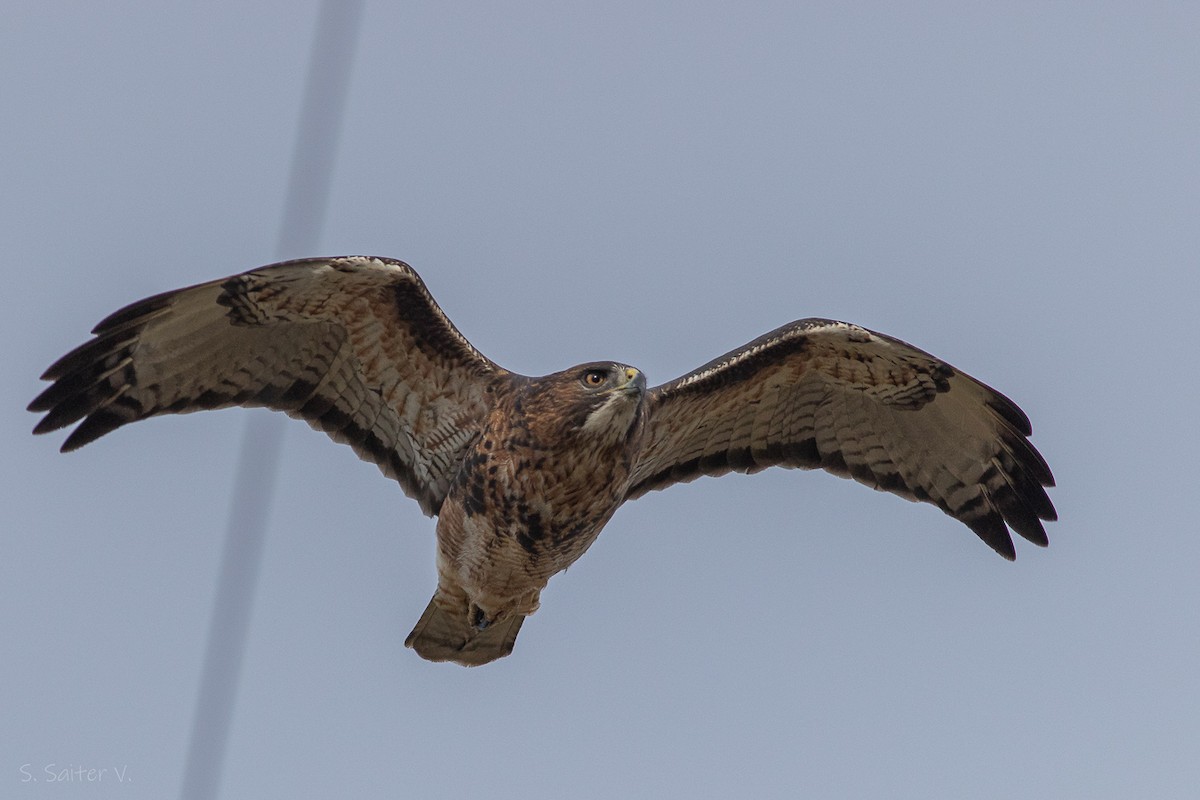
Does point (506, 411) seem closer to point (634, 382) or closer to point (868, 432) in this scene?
point (634, 382)

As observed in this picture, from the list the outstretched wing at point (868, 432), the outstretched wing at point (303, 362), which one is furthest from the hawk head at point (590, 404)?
the outstretched wing at point (868, 432)

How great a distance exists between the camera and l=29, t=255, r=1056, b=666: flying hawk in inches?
343

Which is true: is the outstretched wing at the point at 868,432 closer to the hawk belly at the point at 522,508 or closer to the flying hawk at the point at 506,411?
the flying hawk at the point at 506,411

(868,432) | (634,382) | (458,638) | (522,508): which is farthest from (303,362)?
(868,432)

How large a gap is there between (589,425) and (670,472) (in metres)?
1.79

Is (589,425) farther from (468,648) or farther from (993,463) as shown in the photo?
(993,463)

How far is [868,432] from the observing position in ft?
33.2

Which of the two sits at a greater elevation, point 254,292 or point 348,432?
point 254,292

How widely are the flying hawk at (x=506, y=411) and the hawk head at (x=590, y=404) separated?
0.4 inches

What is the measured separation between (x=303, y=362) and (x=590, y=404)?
1963 millimetres

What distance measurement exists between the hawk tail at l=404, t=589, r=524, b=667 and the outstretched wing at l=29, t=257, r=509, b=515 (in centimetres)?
70

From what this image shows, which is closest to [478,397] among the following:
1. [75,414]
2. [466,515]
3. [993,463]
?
[466,515]

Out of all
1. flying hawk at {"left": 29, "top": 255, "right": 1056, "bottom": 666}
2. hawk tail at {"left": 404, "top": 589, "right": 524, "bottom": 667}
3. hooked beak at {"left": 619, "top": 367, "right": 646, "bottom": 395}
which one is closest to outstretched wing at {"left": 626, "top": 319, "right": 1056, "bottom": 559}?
flying hawk at {"left": 29, "top": 255, "right": 1056, "bottom": 666}

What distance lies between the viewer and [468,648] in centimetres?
987
